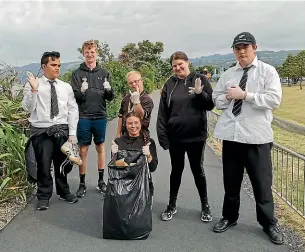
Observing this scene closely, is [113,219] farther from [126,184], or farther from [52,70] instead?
[52,70]

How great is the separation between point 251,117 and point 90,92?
7.26 feet

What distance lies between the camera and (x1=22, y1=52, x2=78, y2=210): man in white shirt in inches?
198

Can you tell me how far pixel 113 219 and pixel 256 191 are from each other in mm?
1455

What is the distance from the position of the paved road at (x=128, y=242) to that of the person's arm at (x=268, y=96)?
135 cm

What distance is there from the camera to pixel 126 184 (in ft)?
13.8

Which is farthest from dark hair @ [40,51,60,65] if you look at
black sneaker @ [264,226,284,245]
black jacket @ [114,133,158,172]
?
black sneaker @ [264,226,284,245]

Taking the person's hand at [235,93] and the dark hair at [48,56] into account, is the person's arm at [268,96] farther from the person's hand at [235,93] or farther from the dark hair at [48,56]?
the dark hair at [48,56]

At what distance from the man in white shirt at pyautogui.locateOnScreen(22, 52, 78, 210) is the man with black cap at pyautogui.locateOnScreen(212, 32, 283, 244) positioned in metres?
1.90

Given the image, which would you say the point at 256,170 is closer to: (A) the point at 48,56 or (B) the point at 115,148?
(B) the point at 115,148

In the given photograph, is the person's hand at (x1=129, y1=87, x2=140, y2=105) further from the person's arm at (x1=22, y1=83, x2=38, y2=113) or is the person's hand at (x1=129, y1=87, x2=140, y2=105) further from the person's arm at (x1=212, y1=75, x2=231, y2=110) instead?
the person's arm at (x1=22, y1=83, x2=38, y2=113)

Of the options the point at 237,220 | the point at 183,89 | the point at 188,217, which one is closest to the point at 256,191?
the point at 237,220

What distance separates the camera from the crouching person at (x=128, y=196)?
13.6 ft

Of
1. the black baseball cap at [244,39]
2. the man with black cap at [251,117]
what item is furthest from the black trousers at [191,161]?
the black baseball cap at [244,39]

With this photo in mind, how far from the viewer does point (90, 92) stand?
540cm
